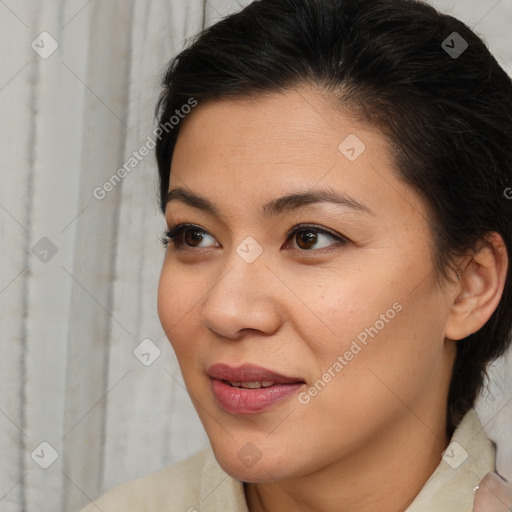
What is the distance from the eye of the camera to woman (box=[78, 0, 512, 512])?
3.79 ft

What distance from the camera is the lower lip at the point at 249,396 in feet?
3.84

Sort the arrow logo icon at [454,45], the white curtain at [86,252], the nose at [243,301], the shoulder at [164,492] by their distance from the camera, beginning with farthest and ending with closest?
the white curtain at [86,252] → the shoulder at [164,492] → the arrow logo icon at [454,45] → the nose at [243,301]

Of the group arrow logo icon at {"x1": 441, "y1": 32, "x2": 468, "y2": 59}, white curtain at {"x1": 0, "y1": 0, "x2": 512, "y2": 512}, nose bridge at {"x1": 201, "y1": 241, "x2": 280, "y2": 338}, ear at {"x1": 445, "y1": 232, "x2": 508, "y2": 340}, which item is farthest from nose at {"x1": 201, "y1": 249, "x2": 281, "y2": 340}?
white curtain at {"x1": 0, "y1": 0, "x2": 512, "y2": 512}

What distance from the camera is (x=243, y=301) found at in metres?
1.14

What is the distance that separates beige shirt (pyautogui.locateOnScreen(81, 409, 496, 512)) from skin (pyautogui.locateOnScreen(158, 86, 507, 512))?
0.09 meters

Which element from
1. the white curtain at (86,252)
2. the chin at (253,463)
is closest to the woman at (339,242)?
the chin at (253,463)

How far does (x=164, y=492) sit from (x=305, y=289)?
20.1 inches

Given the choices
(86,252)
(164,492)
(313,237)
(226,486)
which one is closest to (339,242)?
(313,237)

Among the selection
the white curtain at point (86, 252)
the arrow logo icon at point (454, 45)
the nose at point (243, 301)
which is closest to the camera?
the nose at point (243, 301)

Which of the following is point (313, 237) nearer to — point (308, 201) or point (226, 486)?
point (308, 201)

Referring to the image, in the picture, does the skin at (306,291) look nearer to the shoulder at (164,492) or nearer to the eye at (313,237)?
the eye at (313,237)

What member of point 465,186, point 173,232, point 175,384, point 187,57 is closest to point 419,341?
point 465,186

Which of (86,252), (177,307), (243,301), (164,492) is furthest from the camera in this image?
(86,252)

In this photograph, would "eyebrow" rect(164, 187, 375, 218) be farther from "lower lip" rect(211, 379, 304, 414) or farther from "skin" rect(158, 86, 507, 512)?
"lower lip" rect(211, 379, 304, 414)
